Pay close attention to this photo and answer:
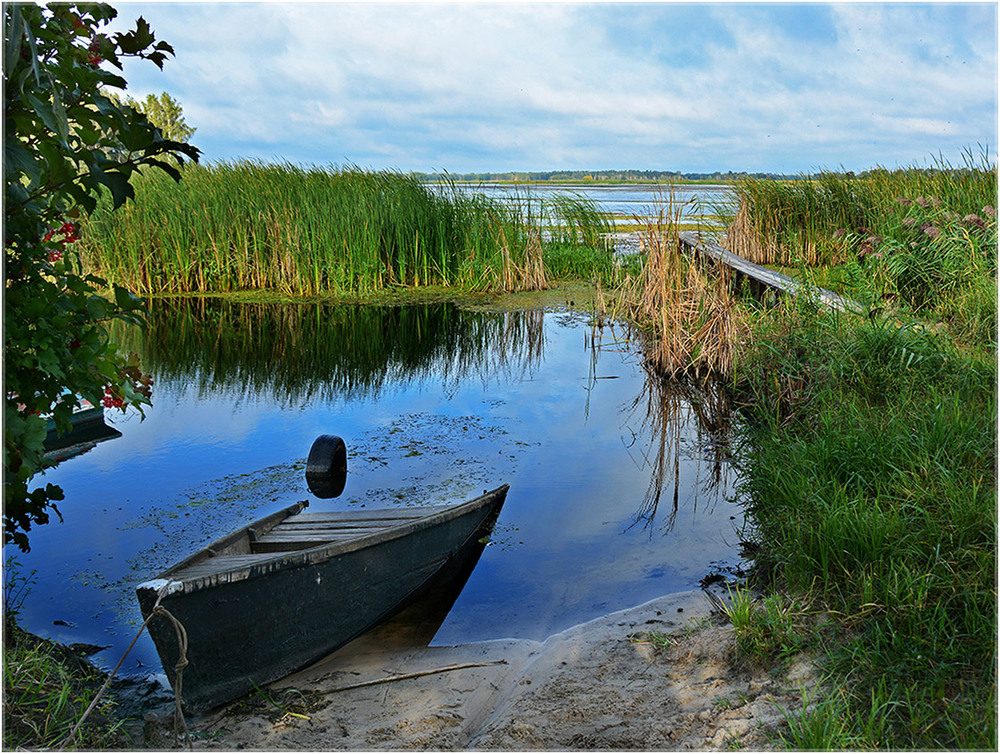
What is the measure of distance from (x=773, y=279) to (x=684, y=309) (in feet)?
5.21

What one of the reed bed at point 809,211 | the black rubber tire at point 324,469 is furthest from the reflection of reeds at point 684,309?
the black rubber tire at point 324,469

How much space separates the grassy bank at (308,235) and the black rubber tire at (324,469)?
8.34 metres

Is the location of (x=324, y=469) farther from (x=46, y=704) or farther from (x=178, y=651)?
(x=46, y=704)

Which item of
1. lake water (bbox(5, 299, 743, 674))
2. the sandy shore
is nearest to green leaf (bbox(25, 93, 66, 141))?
the sandy shore

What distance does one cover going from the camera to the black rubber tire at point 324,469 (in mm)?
6121

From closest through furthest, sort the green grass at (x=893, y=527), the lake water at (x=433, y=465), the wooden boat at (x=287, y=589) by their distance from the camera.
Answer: the green grass at (x=893, y=527) → the wooden boat at (x=287, y=589) → the lake water at (x=433, y=465)

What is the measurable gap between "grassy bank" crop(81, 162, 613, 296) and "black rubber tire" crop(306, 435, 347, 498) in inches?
328

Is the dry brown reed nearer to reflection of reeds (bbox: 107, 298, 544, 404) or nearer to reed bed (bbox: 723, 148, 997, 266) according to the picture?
reflection of reeds (bbox: 107, 298, 544, 404)

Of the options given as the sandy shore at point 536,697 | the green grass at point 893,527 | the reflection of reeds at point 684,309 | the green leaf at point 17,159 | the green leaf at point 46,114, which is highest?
the green leaf at point 46,114

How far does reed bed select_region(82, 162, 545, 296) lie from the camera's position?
1419 centimetres

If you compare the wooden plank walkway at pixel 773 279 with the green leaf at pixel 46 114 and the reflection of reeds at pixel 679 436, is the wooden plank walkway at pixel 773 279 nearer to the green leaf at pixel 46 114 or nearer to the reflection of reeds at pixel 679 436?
the reflection of reeds at pixel 679 436

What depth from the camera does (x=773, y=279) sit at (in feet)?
31.7

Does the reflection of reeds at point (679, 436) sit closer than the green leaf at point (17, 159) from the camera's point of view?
No

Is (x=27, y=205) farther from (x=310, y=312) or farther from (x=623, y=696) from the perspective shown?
(x=310, y=312)
